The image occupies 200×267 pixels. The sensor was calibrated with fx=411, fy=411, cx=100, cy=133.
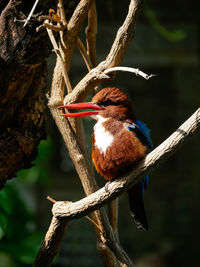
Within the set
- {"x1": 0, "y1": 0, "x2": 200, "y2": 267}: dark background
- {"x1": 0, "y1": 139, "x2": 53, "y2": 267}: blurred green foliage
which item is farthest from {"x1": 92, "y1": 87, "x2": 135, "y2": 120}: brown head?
{"x1": 0, "y1": 0, "x2": 200, "y2": 267}: dark background

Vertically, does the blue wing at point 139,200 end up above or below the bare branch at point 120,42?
below

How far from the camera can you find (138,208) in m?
1.45

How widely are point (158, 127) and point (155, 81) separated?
1.57 feet

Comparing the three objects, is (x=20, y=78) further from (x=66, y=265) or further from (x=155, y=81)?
(x=66, y=265)

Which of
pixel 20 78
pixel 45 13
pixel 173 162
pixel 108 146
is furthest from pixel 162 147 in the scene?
pixel 173 162

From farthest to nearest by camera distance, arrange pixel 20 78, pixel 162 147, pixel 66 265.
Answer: pixel 66 265, pixel 20 78, pixel 162 147

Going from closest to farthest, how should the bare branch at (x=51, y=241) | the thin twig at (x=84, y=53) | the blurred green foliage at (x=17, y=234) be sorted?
the bare branch at (x=51, y=241), the thin twig at (x=84, y=53), the blurred green foliage at (x=17, y=234)

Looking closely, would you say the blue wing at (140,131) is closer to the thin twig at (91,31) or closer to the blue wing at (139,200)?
the blue wing at (139,200)

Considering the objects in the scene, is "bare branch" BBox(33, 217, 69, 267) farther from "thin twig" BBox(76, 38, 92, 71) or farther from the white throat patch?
"thin twig" BBox(76, 38, 92, 71)

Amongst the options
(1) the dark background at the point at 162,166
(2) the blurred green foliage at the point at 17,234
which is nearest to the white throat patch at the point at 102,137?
(2) the blurred green foliage at the point at 17,234

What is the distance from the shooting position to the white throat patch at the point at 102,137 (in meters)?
1.35

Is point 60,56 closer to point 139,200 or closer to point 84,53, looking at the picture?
point 84,53

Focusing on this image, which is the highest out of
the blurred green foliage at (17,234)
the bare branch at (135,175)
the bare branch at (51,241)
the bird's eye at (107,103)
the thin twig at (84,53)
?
the thin twig at (84,53)

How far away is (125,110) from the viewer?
1.40 meters
